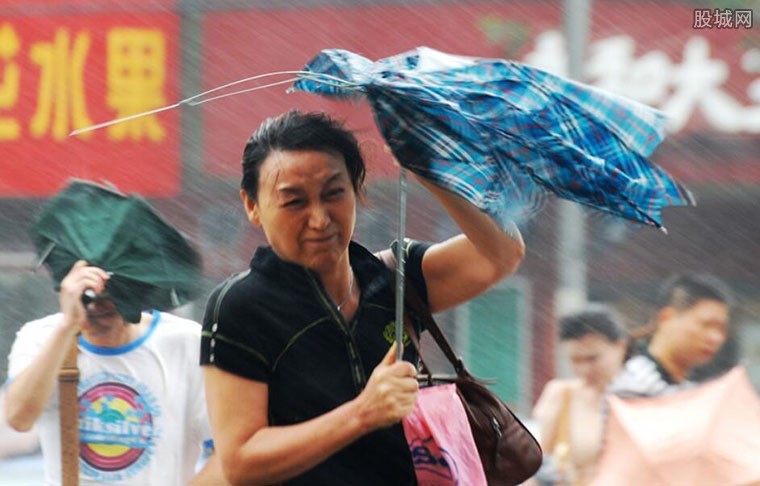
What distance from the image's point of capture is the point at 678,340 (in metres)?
4.83

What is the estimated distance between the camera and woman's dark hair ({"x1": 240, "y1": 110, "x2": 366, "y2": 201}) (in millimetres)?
2727

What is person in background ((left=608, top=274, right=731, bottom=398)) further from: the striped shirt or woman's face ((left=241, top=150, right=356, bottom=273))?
woman's face ((left=241, top=150, right=356, bottom=273))

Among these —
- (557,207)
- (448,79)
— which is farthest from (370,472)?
(557,207)

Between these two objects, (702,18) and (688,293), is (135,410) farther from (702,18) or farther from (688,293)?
(702,18)

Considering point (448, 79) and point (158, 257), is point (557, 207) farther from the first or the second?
point (448, 79)

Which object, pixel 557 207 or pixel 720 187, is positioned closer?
pixel 557 207

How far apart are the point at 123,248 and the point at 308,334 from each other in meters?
1.37

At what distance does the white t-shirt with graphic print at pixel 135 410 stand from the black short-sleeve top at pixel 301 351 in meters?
1.23

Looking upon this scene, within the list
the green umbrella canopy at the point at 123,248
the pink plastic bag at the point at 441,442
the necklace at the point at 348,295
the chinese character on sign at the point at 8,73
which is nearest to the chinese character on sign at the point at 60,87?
the chinese character on sign at the point at 8,73

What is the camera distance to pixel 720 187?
994 cm

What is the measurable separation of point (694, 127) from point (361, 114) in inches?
279

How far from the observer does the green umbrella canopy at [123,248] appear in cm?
385

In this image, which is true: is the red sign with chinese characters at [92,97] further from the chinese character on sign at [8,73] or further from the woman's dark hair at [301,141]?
the woman's dark hair at [301,141]

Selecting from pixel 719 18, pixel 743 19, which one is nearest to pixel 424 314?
pixel 719 18
